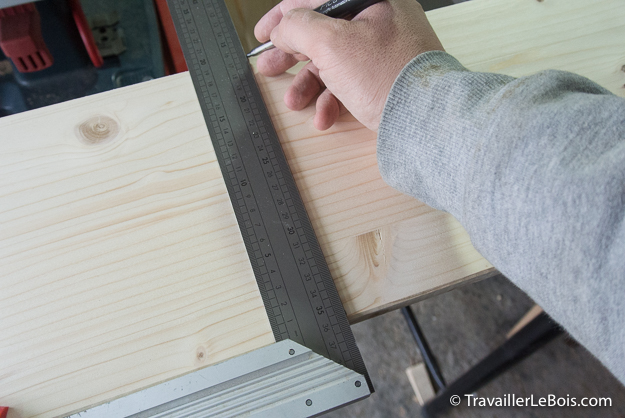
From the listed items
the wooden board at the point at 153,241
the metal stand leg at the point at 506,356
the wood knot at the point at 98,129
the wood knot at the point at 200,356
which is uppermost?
the wood knot at the point at 98,129

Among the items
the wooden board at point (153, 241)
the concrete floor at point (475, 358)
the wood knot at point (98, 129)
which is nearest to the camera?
the wooden board at point (153, 241)

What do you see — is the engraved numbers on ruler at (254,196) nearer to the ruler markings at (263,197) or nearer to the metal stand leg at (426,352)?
the ruler markings at (263,197)

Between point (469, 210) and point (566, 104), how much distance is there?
0.14 metres

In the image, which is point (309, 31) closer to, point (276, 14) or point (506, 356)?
point (276, 14)

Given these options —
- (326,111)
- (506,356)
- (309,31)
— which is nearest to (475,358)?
(506,356)

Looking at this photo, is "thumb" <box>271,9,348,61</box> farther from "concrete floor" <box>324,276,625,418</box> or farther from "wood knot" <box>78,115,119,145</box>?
"concrete floor" <box>324,276,625,418</box>

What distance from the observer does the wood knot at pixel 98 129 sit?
0.64 meters

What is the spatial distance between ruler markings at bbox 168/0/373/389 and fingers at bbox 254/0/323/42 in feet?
0.16

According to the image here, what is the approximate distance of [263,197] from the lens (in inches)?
24.1

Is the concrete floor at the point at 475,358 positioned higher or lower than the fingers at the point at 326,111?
lower

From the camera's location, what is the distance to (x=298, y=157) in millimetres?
651

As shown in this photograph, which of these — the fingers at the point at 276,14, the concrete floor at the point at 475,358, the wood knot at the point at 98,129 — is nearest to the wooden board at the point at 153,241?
the wood knot at the point at 98,129

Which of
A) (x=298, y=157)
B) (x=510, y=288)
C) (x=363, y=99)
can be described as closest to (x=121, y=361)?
(x=298, y=157)

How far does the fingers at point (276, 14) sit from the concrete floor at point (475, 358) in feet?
3.45
